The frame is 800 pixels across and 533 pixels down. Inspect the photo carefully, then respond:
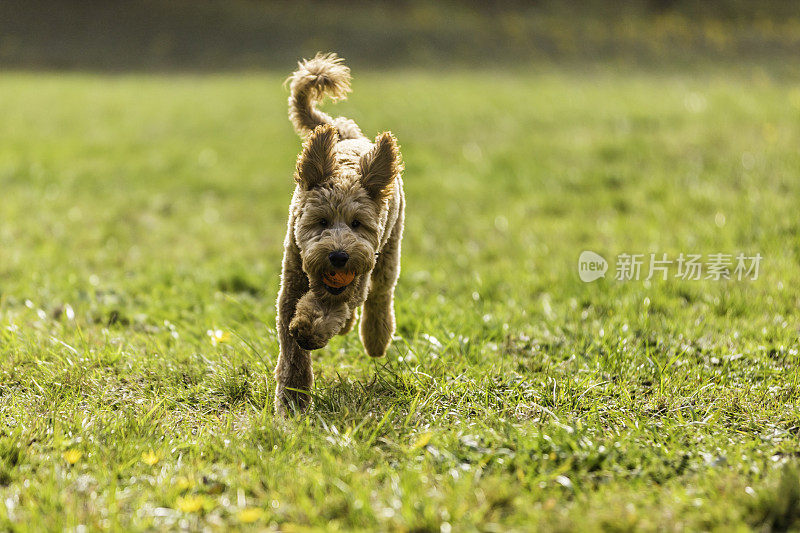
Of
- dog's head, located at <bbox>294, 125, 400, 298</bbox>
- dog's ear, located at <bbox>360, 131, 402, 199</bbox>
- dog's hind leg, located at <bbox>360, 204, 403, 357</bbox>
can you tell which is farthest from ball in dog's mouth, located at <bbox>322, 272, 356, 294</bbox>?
dog's hind leg, located at <bbox>360, 204, 403, 357</bbox>

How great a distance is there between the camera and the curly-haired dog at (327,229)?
310 cm

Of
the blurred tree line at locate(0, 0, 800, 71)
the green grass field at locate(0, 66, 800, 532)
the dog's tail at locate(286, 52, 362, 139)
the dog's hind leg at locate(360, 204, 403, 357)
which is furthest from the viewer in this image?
the blurred tree line at locate(0, 0, 800, 71)

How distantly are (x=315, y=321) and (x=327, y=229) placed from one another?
0.40m

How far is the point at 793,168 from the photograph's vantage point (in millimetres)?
8125

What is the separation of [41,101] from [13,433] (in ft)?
43.7

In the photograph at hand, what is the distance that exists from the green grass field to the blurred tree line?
10.7 metres

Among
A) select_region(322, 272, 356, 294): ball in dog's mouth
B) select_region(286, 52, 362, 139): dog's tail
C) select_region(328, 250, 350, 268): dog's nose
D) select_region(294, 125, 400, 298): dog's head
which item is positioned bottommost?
select_region(322, 272, 356, 294): ball in dog's mouth

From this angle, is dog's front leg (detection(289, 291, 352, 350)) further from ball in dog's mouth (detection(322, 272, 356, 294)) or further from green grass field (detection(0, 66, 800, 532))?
green grass field (detection(0, 66, 800, 532))

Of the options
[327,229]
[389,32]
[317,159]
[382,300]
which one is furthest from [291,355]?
[389,32]

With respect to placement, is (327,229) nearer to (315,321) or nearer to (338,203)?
(338,203)

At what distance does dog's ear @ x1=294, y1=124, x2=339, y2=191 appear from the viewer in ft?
10.4

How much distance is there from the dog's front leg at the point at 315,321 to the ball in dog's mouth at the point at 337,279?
0.11m

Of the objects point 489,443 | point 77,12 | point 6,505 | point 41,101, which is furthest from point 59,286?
point 77,12

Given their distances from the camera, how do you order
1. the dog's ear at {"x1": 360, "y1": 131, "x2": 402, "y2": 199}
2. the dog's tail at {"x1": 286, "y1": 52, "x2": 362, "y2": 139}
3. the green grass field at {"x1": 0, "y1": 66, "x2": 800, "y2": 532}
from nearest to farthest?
the green grass field at {"x1": 0, "y1": 66, "x2": 800, "y2": 532}
the dog's ear at {"x1": 360, "y1": 131, "x2": 402, "y2": 199}
the dog's tail at {"x1": 286, "y1": 52, "x2": 362, "y2": 139}
